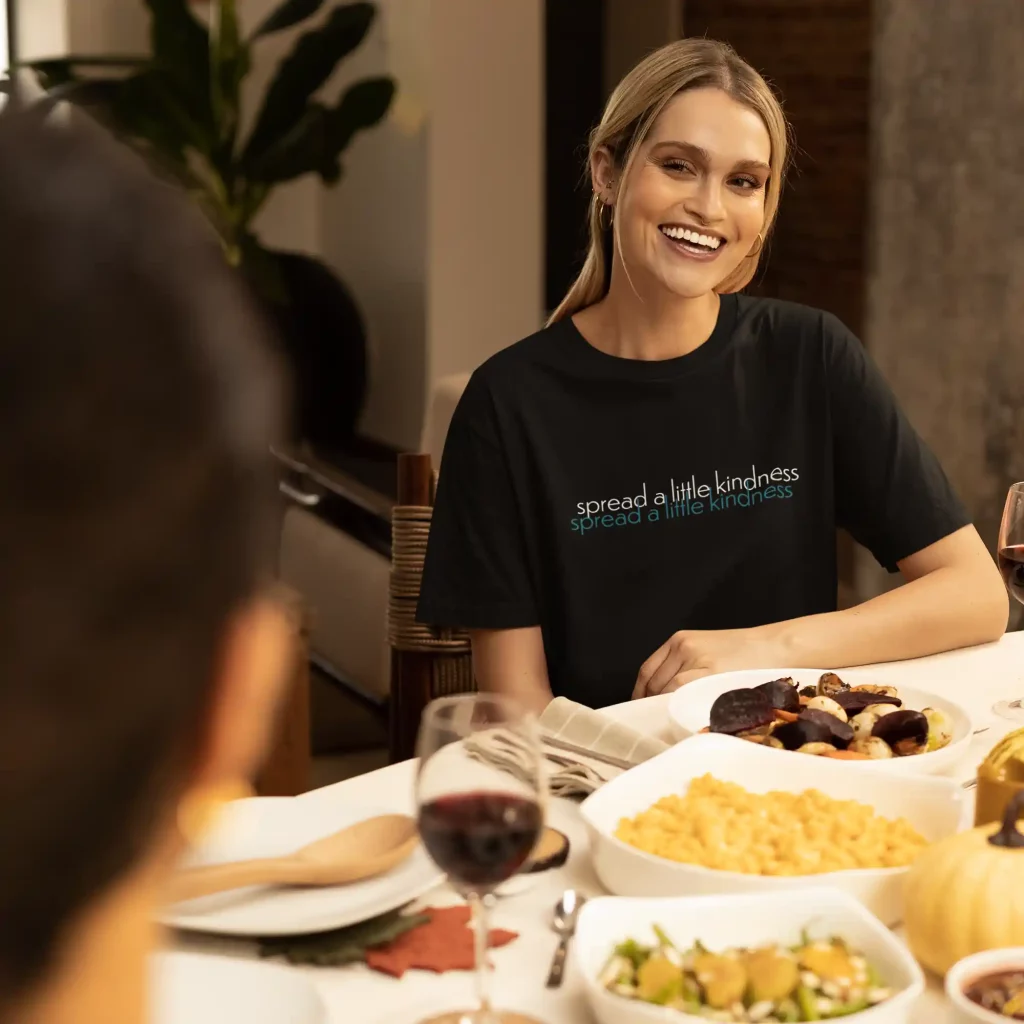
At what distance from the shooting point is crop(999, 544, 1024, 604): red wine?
167 cm

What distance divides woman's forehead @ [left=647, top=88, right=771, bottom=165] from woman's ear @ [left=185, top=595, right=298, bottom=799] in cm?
166

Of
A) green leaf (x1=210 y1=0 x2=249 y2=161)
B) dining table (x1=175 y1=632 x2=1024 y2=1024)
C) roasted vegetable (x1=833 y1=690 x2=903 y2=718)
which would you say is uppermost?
green leaf (x1=210 y1=0 x2=249 y2=161)

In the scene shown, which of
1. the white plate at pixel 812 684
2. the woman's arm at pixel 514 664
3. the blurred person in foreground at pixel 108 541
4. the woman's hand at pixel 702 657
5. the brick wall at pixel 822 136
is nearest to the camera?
the blurred person in foreground at pixel 108 541

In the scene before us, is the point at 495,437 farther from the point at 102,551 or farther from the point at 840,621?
the point at 102,551

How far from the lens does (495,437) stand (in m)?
1.94

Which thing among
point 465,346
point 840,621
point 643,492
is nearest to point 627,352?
point 643,492

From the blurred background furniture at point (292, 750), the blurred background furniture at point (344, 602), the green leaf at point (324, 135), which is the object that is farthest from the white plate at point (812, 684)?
the green leaf at point (324, 135)

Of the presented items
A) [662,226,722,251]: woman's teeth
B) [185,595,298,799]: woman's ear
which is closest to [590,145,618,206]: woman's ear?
[662,226,722,251]: woman's teeth

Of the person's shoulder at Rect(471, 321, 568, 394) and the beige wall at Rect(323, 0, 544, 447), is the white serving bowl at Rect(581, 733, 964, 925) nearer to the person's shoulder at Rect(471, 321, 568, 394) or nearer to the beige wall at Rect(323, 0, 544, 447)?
the person's shoulder at Rect(471, 321, 568, 394)

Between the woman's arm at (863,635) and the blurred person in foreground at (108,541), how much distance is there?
4.31ft

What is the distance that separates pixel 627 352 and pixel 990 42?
6.23 ft

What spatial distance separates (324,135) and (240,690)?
14.9 ft

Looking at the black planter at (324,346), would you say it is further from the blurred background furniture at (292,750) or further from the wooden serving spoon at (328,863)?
the wooden serving spoon at (328,863)

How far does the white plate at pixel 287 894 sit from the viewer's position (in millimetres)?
1006
